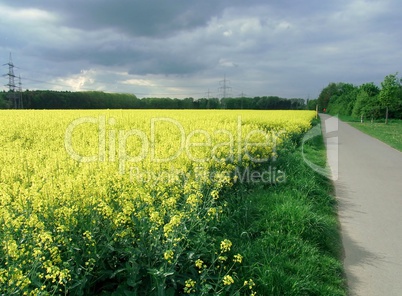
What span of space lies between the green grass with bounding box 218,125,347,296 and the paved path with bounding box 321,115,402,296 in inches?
7.8

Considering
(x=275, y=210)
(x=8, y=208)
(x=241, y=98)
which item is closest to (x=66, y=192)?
(x=8, y=208)

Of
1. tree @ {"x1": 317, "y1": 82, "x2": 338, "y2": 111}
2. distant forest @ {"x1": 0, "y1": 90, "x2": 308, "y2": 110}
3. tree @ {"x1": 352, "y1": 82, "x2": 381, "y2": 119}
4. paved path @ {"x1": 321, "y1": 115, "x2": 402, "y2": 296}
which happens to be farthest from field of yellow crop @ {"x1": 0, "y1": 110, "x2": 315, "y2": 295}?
tree @ {"x1": 317, "y1": 82, "x2": 338, "y2": 111}

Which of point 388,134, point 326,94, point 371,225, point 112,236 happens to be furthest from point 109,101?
point 326,94

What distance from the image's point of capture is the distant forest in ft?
177

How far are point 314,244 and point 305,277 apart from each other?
1027 millimetres

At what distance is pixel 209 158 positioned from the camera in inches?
234

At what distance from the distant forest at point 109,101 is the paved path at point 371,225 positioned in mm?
52631

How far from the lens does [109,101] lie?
2458 inches

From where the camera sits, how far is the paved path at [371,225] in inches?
166

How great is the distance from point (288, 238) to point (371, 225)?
6.60 feet

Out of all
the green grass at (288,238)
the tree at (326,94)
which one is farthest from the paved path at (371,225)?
the tree at (326,94)

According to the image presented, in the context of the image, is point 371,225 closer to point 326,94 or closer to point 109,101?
point 109,101

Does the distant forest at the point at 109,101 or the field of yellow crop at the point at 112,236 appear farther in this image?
the distant forest at the point at 109,101

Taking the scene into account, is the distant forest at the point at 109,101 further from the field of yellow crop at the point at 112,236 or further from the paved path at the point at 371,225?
the field of yellow crop at the point at 112,236
